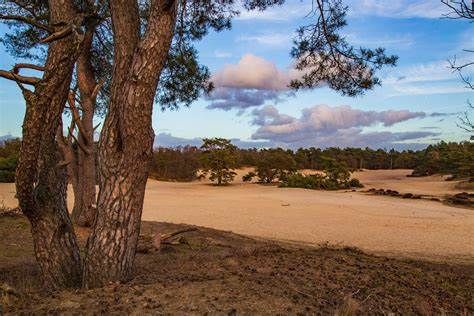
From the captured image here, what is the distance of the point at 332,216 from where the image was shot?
13.6m

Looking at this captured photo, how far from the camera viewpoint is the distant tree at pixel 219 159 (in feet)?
72.6

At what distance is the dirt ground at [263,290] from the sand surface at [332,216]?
3.71 m

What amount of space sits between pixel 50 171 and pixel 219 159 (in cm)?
1779

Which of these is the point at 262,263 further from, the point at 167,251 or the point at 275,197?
the point at 275,197

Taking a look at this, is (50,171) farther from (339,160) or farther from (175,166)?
(339,160)

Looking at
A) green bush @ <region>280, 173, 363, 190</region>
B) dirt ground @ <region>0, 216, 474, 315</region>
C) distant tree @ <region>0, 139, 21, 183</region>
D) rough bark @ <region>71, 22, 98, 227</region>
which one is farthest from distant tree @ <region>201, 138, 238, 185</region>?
dirt ground @ <region>0, 216, 474, 315</region>

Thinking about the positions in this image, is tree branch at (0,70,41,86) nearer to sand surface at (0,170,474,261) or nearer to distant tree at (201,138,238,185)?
sand surface at (0,170,474,261)

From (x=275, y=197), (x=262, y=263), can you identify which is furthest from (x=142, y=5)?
Result: (x=275, y=197)

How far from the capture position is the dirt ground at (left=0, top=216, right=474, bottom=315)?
11.6ft

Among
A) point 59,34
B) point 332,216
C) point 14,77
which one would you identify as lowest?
point 332,216

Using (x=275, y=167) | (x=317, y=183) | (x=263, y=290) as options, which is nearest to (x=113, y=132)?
(x=263, y=290)

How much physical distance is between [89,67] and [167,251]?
12.7 feet

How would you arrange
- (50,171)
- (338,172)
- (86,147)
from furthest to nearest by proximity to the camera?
(338,172)
(86,147)
(50,171)

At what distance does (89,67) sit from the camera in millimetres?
9227
